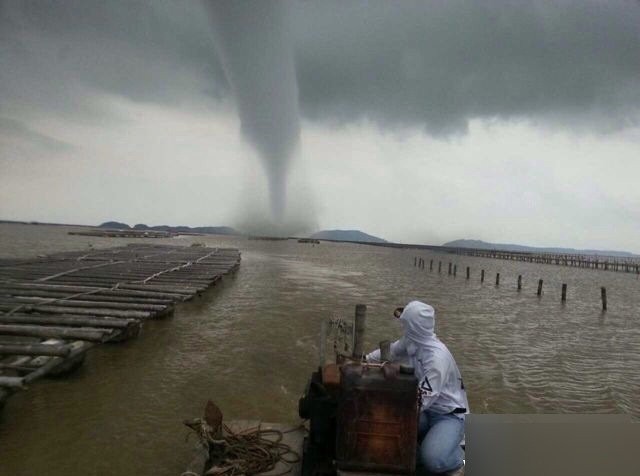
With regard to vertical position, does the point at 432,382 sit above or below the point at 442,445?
above

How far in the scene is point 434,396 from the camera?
373 cm

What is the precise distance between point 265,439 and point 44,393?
4.65 m

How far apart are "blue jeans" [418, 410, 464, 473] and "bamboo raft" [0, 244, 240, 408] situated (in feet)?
16.0

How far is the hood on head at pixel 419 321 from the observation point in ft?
12.5

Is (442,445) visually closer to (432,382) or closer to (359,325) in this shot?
(432,382)

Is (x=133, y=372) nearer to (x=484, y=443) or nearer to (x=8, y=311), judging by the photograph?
(x=8, y=311)

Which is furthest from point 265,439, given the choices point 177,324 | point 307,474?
point 177,324

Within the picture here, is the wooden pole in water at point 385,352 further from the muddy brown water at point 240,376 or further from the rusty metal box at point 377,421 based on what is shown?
the muddy brown water at point 240,376

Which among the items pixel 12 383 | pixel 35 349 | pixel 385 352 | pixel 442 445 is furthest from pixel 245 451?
pixel 35 349

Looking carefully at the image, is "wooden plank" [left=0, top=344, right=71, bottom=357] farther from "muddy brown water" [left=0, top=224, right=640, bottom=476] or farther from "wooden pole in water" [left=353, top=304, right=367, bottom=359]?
"wooden pole in water" [left=353, top=304, right=367, bottom=359]

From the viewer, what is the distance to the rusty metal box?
3.39 m

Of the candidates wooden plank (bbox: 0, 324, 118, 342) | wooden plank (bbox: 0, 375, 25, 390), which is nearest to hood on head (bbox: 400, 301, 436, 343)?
wooden plank (bbox: 0, 375, 25, 390)

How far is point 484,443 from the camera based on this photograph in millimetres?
1634

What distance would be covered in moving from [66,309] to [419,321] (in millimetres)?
8191
